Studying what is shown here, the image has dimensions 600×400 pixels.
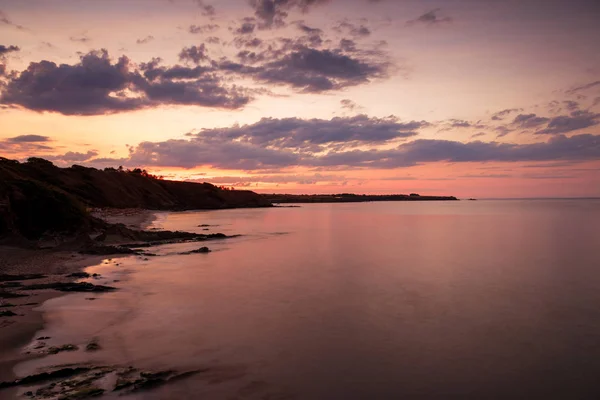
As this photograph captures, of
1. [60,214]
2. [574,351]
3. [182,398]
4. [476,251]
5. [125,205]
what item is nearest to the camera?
[182,398]

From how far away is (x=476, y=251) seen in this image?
30.7 metres

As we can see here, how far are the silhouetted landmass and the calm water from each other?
6026 millimetres

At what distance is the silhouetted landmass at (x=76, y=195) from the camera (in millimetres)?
22241

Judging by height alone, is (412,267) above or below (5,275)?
below

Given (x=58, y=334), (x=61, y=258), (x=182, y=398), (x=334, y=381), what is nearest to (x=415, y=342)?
(x=334, y=381)

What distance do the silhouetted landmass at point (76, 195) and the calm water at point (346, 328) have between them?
19.8 feet

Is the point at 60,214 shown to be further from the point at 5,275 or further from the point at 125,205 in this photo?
the point at 125,205

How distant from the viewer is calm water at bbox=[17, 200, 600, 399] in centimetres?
805

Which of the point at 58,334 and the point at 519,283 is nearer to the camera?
the point at 58,334

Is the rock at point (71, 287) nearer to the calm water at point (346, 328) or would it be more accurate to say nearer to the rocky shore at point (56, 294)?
the rocky shore at point (56, 294)

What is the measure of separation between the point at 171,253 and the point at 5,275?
1096 cm

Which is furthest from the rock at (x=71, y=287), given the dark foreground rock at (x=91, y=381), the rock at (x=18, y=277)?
the dark foreground rock at (x=91, y=381)

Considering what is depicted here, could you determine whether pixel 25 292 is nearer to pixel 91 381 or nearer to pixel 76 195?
pixel 91 381

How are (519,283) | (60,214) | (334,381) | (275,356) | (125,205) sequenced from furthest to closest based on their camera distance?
(125,205), (60,214), (519,283), (275,356), (334,381)
